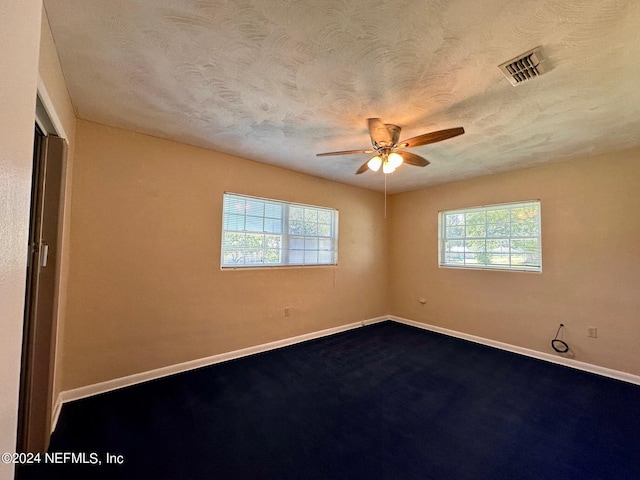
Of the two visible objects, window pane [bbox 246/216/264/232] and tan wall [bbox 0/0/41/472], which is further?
window pane [bbox 246/216/264/232]

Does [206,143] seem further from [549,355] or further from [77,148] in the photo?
[549,355]

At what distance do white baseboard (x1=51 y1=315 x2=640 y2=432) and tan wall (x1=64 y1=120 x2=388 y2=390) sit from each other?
0.06m

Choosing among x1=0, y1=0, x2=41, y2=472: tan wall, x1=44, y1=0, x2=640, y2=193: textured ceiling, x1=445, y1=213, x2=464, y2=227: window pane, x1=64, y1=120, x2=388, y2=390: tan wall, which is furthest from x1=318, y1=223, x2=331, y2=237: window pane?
x1=0, y1=0, x2=41, y2=472: tan wall

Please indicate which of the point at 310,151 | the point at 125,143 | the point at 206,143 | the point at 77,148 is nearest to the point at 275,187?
the point at 310,151

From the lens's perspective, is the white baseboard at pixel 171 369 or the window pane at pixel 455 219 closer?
the white baseboard at pixel 171 369

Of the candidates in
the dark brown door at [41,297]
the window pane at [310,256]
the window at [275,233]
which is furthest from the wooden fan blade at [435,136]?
the dark brown door at [41,297]

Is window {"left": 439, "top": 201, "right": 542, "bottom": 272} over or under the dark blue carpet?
over

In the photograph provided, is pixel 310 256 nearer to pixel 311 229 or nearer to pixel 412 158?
pixel 311 229

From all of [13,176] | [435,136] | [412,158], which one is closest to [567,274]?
[412,158]

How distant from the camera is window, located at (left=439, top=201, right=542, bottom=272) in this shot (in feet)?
11.9

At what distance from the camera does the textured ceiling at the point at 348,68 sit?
1.36 meters

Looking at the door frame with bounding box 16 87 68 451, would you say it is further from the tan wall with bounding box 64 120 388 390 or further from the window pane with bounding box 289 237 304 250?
the window pane with bounding box 289 237 304 250

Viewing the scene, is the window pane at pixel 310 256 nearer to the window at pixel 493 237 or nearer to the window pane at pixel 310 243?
the window pane at pixel 310 243

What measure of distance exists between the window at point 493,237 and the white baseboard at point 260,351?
3.51ft
